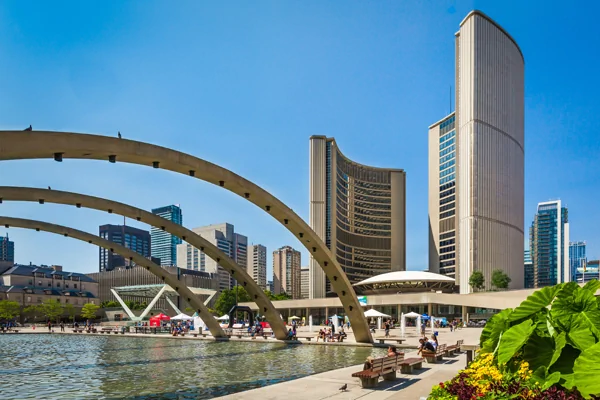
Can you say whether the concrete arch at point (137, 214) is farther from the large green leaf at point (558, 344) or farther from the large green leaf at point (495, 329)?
the large green leaf at point (558, 344)

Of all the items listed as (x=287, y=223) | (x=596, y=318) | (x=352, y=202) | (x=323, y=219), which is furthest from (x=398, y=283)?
(x=596, y=318)

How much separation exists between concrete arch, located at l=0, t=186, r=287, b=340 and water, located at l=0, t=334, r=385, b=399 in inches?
301

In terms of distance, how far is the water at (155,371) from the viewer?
16.3 m

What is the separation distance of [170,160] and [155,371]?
8639 mm

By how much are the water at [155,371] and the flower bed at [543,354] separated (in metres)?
10.2

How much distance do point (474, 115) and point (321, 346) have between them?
94038mm

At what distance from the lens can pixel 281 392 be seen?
1449 cm

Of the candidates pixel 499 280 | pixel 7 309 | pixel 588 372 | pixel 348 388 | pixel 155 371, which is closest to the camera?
pixel 588 372

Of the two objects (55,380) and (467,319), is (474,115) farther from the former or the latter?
(55,380)

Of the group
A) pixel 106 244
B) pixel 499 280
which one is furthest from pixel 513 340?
pixel 499 280

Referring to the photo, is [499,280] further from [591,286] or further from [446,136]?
[591,286]

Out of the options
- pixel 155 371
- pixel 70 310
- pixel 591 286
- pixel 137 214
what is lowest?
pixel 70 310

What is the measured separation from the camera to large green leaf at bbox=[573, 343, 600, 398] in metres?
5.48

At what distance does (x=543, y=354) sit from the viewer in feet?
23.0
